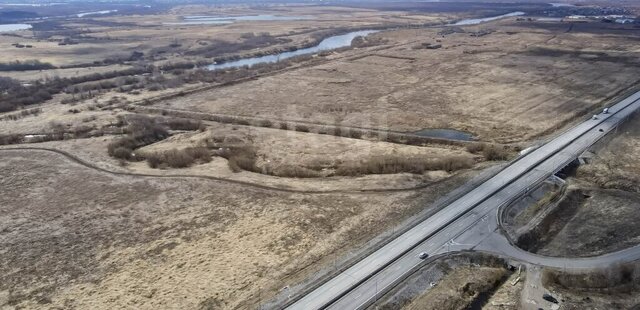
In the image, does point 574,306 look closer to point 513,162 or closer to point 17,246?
point 513,162

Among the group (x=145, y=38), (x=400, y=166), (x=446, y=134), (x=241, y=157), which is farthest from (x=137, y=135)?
(x=145, y=38)

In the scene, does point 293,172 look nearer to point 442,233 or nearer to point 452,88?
point 442,233

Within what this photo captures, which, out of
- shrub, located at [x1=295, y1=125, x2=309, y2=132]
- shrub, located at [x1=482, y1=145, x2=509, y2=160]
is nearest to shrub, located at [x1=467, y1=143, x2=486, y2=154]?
shrub, located at [x1=482, y1=145, x2=509, y2=160]

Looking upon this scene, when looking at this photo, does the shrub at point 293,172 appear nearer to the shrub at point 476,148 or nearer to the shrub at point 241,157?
the shrub at point 241,157

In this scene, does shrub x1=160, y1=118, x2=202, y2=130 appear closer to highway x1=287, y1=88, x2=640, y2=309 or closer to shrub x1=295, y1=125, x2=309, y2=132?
shrub x1=295, y1=125, x2=309, y2=132

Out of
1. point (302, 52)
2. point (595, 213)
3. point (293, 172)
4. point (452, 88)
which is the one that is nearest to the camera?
point (595, 213)
